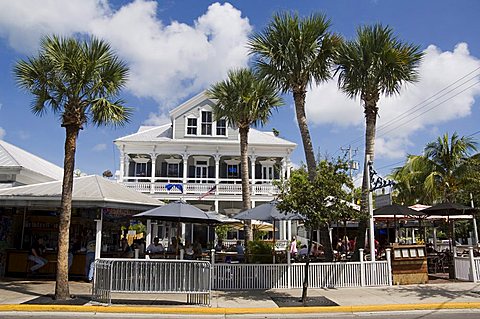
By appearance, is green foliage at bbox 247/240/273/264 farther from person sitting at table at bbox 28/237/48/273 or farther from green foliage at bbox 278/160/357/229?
person sitting at table at bbox 28/237/48/273

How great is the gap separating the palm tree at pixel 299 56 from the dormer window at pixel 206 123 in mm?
15817

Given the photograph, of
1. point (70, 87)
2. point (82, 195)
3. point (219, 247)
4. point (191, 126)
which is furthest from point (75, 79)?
point (191, 126)

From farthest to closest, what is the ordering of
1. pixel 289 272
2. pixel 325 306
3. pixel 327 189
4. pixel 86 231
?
1. pixel 86 231
2. pixel 289 272
3. pixel 327 189
4. pixel 325 306

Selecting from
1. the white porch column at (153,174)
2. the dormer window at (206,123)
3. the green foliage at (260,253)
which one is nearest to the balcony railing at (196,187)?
the white porch column at (153,174)

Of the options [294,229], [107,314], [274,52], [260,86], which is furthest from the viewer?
[294,229]

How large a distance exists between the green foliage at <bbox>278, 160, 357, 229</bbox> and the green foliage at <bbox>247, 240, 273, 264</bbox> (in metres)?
2.97

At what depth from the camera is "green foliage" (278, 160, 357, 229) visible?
1125 centimetres

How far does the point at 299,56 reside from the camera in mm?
14797

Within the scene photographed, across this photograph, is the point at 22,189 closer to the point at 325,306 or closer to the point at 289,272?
the point at 289,272

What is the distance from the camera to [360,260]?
13.7m

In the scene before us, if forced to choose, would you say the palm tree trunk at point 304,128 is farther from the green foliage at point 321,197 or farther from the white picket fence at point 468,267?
the white picket fence at point 468,267

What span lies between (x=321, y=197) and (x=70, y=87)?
296 inches

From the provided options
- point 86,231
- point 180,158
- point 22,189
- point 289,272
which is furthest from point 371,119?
point 180,158

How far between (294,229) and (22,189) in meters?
22.3
